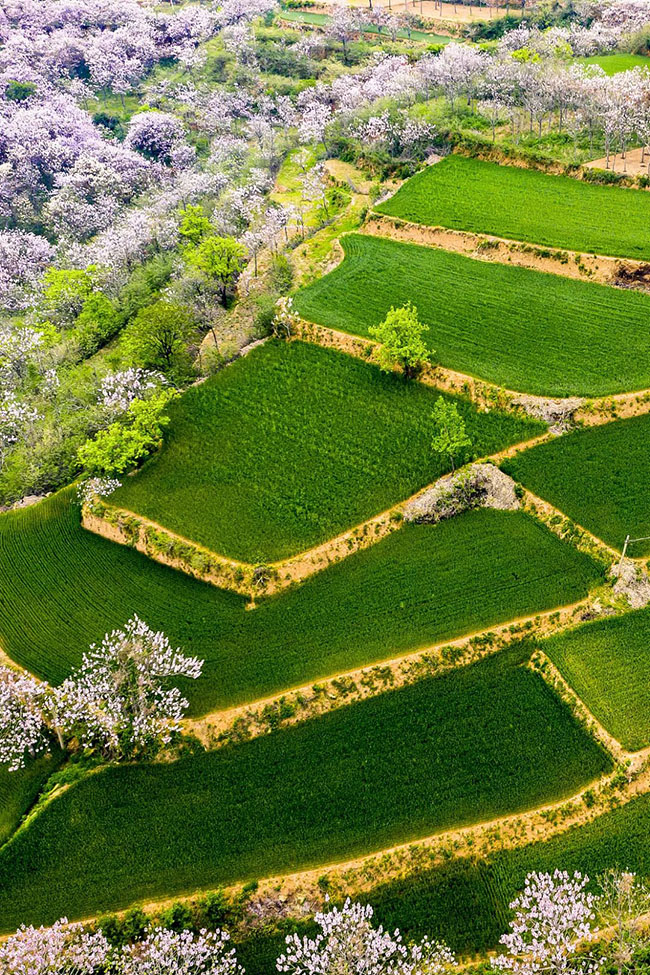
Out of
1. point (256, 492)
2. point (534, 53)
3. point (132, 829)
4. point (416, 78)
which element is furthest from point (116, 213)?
point (132, 829)

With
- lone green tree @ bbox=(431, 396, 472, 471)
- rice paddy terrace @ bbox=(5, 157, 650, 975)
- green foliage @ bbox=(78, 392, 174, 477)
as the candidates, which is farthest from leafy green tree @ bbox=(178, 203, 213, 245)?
lone green tree @ bbox=(431, 396, 472, 471)

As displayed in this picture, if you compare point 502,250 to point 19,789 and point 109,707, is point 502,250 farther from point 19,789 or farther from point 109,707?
point 19,789

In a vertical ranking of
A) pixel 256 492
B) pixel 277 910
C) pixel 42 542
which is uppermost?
pixel 256 492

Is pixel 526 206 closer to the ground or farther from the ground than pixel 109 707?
farther from the ground

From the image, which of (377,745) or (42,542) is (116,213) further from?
(377,745)

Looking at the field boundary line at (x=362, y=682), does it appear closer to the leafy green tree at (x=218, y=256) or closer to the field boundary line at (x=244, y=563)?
the field boundary line at (x=244, y=563)

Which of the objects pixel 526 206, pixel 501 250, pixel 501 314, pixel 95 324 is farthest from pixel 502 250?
pixel 95 324
